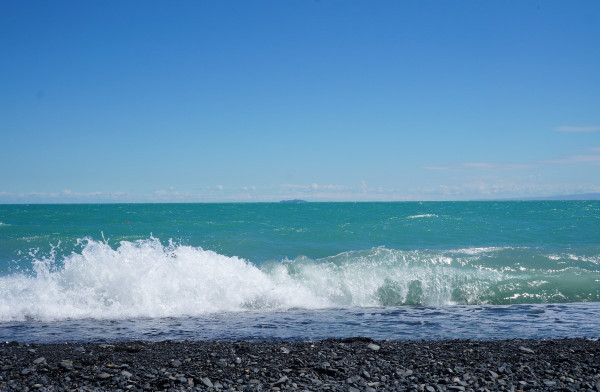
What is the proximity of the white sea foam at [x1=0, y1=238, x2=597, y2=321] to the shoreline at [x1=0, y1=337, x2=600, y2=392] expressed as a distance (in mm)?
3430

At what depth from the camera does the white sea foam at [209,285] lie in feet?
36.4

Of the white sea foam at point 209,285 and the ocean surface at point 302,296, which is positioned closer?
the ocean surface at point 302,296

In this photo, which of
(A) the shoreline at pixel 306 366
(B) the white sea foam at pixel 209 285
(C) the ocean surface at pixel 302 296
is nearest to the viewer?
(A) the shoreline at pixel 306 366

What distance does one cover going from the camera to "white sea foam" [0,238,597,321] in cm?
1109

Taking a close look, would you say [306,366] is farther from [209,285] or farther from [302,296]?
[209,285]

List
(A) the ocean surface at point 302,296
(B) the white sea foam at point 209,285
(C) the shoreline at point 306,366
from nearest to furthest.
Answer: (C) the shoreline at point 306,366, (A) the ocean surface at point 302,296, (B) the white sea foam at point 209,285

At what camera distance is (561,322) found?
31.8 feet

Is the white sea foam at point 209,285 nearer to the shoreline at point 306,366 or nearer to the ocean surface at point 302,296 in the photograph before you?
the ocean surface at point 302,296

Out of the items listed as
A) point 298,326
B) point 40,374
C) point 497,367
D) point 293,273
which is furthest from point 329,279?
point 40,374

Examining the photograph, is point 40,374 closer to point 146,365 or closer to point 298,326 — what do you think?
point 146,365

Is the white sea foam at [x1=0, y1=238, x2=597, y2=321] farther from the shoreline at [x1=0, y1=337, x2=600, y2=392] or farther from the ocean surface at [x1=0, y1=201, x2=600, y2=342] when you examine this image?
the shoreline at [x1=0, y1=337, x2=600, y2=392]

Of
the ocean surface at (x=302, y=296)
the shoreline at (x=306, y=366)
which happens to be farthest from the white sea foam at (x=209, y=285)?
the shoreline at (x=306, y=366)

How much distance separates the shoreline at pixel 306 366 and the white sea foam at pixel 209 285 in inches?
135

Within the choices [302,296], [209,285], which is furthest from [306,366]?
[209,285]
